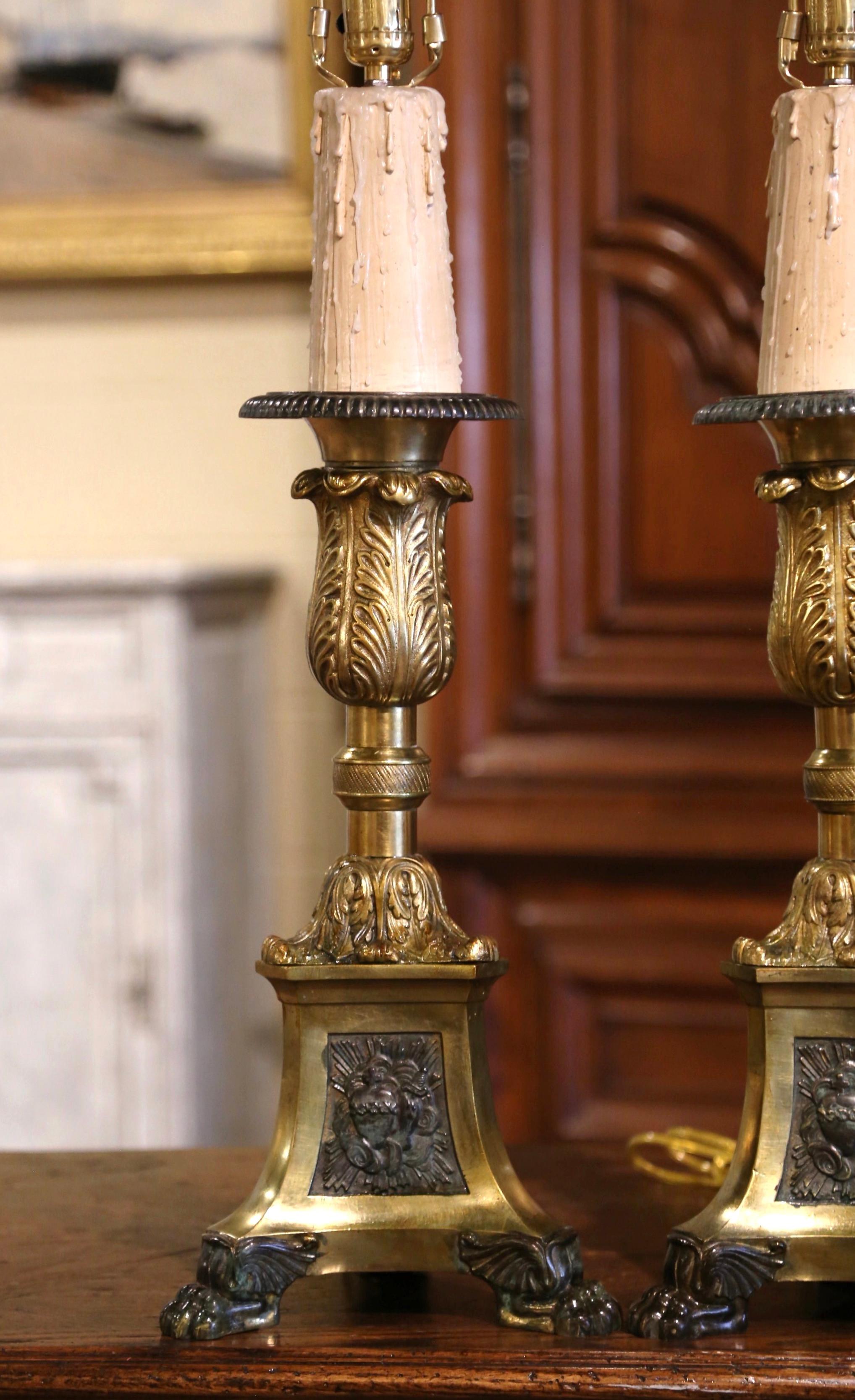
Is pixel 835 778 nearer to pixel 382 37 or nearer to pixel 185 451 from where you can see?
pixel 382 37

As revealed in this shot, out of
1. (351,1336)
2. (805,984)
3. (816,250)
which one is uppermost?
(816,250)

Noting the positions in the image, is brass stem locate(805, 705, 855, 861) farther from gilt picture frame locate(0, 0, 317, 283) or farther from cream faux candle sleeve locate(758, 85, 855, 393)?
gilt picture frame locate(0, 0, 317, 283)

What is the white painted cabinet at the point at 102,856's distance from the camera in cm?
182

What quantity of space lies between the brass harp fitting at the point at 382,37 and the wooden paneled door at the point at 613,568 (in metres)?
1.04

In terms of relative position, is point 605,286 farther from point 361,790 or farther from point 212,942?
point 361,790

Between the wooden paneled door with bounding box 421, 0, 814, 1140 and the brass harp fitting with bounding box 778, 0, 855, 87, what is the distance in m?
1.04

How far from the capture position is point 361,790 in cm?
75

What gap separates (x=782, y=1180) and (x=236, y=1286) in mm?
220

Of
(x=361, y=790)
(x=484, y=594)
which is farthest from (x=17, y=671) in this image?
(x=361, y=790)

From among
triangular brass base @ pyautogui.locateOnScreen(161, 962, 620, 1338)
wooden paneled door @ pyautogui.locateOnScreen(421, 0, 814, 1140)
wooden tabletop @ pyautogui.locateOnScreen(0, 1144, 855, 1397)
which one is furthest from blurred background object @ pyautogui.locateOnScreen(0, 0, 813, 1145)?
triangular brass base @ pyautogui.locateOnScreen(161, 962, 620, 1338)

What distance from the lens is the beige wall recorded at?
82.7 inches

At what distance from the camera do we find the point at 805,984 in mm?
716

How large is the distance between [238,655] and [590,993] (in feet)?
1.78

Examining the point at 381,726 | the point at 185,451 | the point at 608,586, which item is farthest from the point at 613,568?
the point at 381,726
